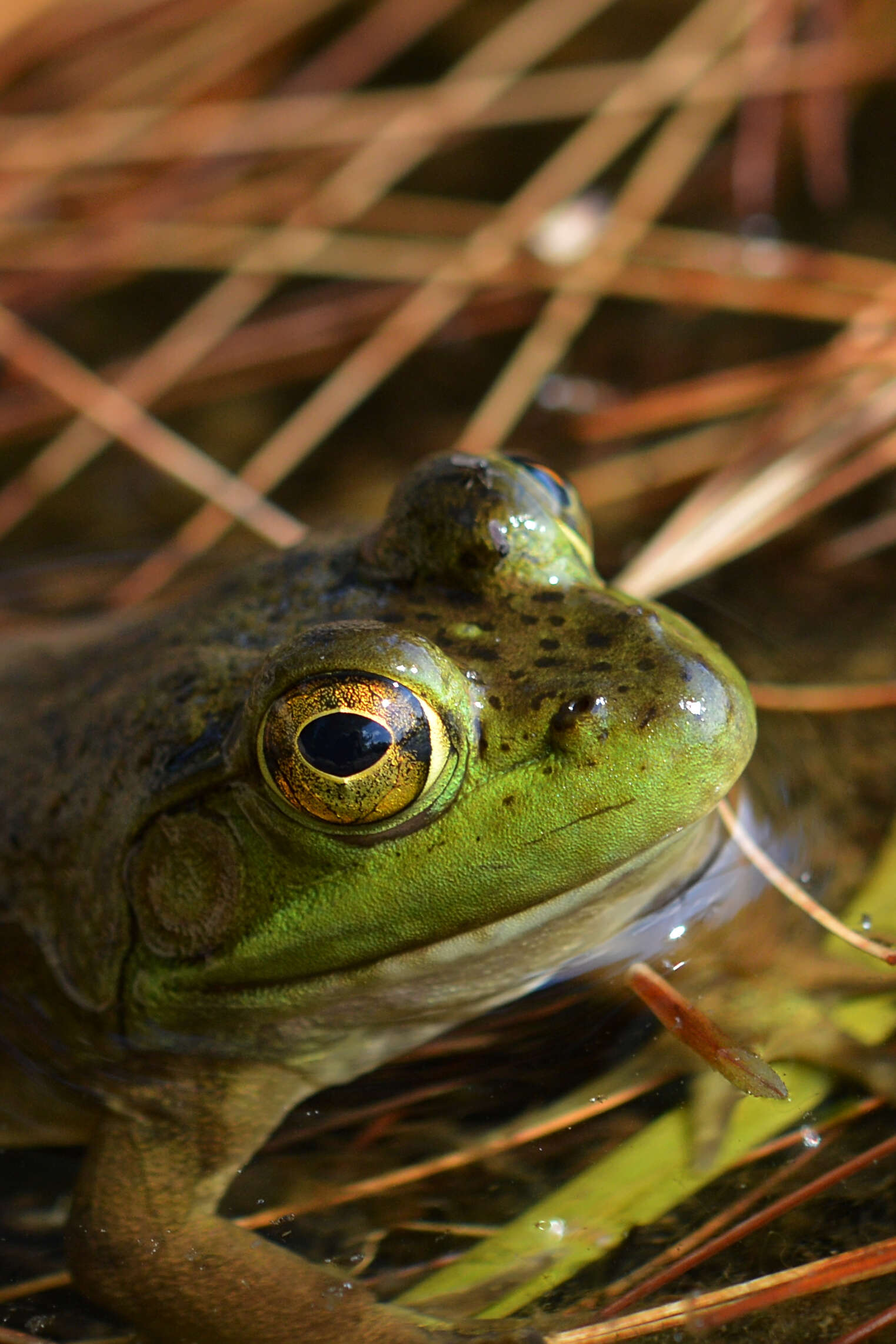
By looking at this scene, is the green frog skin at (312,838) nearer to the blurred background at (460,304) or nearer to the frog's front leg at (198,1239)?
the frog's front leg at (198,1239)

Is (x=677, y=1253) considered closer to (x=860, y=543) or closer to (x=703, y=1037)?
(x=703, y=1037)

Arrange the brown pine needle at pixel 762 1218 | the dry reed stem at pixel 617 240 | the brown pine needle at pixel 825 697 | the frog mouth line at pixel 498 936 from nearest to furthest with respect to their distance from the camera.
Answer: the brown pine needle at pixel 762 1218, the frog mouth line at pixel 498 936, the brown pine needle at pixel 825 697, the dry reed stem at pixel 617 240

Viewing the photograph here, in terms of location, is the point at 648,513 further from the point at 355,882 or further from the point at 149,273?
the point at 149,273

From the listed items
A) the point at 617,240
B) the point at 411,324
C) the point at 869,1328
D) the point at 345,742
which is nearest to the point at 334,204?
the point at 411,324

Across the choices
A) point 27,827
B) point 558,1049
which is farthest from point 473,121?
point 558,1049

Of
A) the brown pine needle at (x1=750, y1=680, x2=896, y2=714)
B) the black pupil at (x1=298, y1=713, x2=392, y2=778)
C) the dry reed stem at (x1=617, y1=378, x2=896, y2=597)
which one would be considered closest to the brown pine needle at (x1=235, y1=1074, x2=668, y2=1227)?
the black pupil at (x1=298, y1=713, x2=392, y2=778)

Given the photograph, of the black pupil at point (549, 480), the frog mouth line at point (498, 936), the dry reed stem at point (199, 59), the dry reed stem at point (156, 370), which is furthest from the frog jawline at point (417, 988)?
the dry reed stem at point (199, 59)
